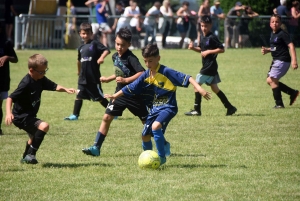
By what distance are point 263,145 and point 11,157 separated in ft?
10.9

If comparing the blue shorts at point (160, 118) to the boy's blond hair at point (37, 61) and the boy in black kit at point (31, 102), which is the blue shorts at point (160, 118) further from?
the boy's blond hair at point (37, 61)

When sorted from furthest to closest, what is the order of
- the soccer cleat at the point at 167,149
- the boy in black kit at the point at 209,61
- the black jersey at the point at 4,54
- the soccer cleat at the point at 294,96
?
the soccer cleat at the point at 294,96
the boy in black kit at the point at 209,61
the black jersey at the point at 4,54
the soccer cleat at the point at 167,149

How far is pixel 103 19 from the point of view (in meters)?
25.0

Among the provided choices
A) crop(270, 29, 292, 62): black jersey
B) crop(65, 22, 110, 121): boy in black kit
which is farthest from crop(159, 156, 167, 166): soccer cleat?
crop(270, 29, 292, 62): black jersey

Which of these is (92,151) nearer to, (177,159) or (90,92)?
(177,159)

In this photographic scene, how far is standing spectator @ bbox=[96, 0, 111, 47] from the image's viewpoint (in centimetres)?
2464

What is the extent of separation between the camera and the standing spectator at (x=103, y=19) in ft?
80.8

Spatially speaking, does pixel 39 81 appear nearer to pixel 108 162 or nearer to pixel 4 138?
pixel 108 162

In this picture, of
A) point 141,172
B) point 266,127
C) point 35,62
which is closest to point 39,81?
point 35,62

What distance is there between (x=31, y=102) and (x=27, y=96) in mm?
106

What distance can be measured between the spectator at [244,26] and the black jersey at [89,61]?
43.8 ft

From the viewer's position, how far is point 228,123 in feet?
37.6

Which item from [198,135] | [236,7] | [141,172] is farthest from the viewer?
[236,7]

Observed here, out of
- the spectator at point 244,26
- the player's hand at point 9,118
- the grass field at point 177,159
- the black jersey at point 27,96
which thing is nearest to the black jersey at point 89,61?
the grass field at point 177,159
